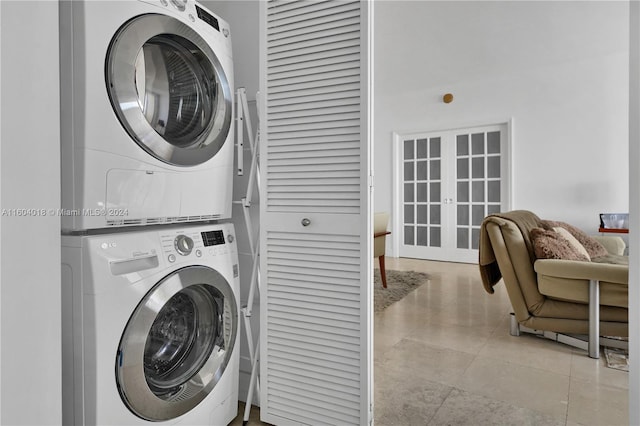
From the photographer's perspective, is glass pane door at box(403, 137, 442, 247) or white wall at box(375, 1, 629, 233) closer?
white wall at box(375, 1, 629, 233)

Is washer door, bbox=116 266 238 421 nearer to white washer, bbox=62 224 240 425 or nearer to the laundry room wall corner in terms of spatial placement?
white washer, bbox=62 224 240 425

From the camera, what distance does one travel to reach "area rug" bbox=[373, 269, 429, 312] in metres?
3.56

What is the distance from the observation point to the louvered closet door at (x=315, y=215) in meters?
1.47

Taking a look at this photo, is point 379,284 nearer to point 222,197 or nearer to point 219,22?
point 222,197

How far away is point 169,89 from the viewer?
56.6 inches

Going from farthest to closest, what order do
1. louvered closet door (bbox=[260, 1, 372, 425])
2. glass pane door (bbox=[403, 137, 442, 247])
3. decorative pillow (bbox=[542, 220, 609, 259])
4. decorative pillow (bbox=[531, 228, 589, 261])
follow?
glass pane door (bbox=[403, 137, 442, 247]), decorative pillow (bbox=[542, 220, 609, 259]), decorative pillow (bbox=[531, 228, 589, 261]), louvered closet door (bbox=[260, 1, 372, 425])

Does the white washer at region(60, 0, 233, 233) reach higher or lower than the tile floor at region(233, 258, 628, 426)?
higher

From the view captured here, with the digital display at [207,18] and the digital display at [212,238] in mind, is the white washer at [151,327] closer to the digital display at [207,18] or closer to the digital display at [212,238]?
the digital display at [212,238]

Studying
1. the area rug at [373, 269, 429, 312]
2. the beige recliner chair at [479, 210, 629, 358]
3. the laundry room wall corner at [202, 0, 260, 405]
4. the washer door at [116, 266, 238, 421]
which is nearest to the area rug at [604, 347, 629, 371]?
the beige recliner chair at [479, 210, 629, 358]

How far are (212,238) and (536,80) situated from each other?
16.4 feet

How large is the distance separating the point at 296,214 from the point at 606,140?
4.64 m

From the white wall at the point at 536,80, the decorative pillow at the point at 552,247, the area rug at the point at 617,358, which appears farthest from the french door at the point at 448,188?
the area rug at the point at 617,358

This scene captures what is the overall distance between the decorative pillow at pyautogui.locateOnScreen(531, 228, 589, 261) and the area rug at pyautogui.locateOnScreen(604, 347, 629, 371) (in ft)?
2.00

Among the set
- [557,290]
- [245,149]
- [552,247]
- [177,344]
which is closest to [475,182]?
[552,247]
